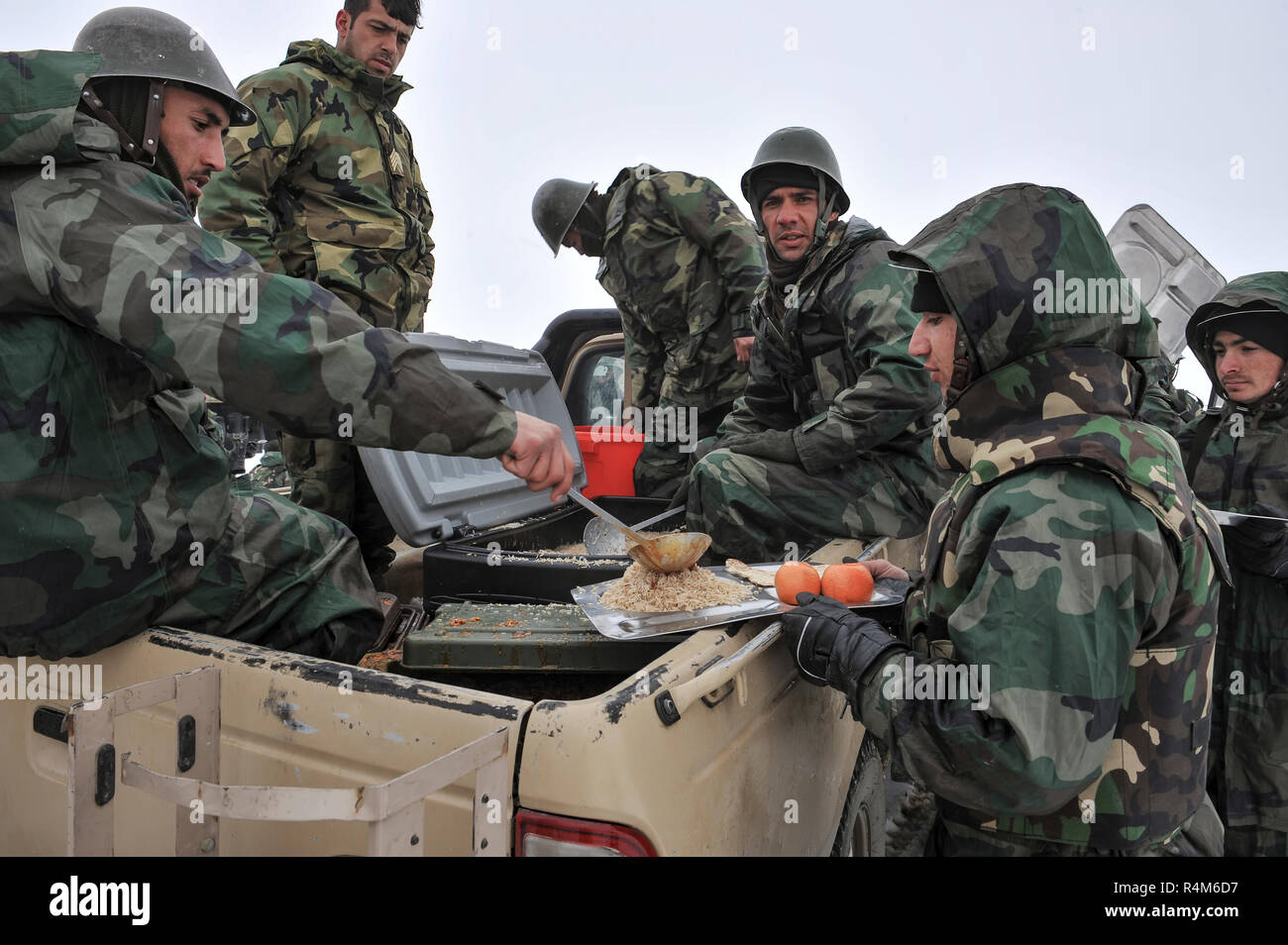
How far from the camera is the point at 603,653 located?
191cm

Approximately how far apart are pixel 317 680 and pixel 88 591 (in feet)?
2.07

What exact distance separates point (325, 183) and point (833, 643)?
3198mm

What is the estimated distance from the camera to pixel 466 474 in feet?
11.0

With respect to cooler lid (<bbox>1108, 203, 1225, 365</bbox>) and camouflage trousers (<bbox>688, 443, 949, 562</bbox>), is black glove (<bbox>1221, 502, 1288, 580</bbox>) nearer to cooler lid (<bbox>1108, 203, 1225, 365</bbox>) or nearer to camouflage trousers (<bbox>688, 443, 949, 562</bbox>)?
camouflage trousers (<bbox>688, 443, 949, 562</bbox>)

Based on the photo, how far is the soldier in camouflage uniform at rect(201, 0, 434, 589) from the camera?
11.6ft

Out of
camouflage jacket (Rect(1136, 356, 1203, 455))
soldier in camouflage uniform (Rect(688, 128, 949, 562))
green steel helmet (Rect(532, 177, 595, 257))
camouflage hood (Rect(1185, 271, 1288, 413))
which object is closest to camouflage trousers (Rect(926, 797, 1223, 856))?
soldier in camouflage uniform (Rect(688, 128, 949, 562))

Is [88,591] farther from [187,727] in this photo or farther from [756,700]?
[756,700]

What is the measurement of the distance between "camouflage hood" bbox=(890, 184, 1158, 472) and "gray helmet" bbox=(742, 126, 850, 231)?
2.40 meters

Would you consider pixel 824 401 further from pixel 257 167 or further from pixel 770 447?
pixel 257 167

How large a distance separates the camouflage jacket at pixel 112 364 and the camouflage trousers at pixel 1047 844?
1196mm

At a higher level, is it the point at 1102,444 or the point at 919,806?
the point at 1102,444

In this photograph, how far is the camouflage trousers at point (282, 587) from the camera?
210 cm
